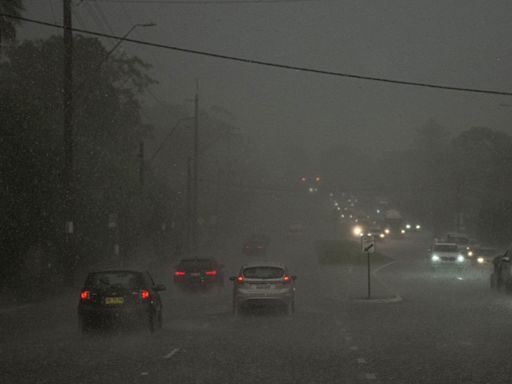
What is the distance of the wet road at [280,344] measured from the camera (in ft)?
41.5

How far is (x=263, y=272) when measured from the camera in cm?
2409

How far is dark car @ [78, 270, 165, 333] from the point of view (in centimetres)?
1803

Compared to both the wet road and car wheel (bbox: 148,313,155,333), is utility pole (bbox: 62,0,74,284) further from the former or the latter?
car wheel (bbox: 148,313,155,333)

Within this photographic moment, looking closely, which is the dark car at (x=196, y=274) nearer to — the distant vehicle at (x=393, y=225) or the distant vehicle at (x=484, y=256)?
the distant vehicle at (x=484, y=256)

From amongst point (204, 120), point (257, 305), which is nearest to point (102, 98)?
point (257, 305)

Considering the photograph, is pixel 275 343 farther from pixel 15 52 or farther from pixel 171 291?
pixel 15 52

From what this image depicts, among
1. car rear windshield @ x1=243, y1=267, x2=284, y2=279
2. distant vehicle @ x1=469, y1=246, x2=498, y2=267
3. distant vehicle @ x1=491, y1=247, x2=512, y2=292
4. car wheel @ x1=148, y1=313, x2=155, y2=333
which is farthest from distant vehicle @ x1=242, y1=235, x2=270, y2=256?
car wheel @ x1=148, y1=313, x2=155, y2=333

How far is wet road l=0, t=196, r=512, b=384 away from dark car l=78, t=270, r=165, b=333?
0.41 meters

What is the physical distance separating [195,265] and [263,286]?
10.3 m

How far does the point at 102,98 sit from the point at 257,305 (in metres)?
43.9

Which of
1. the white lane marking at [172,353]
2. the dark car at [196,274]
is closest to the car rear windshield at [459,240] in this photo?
the dark car at [196,274]

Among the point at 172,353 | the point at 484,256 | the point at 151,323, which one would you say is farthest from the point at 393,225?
the point at 172,353

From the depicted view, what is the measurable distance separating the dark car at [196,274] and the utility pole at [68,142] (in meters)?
4.36

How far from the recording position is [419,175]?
170250 millimetres
